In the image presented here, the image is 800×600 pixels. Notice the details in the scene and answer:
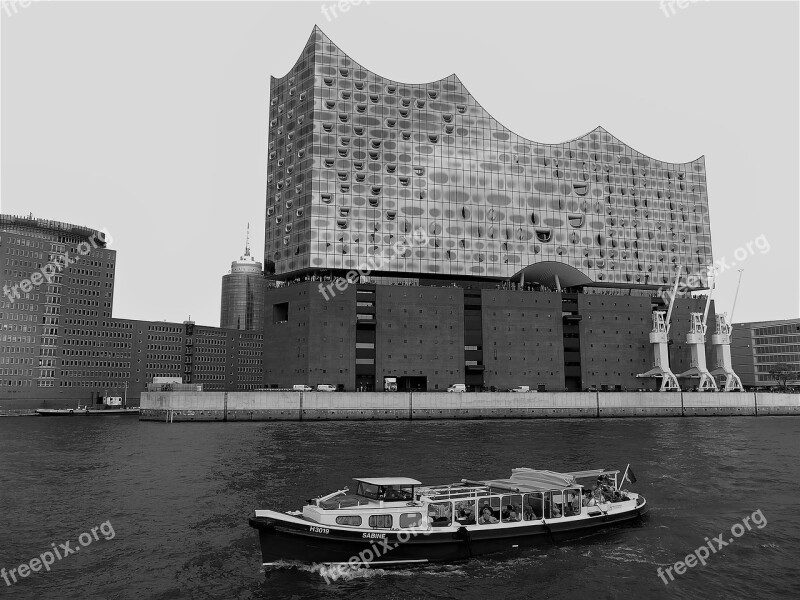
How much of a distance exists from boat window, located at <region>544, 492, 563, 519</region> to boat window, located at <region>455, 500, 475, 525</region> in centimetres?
408

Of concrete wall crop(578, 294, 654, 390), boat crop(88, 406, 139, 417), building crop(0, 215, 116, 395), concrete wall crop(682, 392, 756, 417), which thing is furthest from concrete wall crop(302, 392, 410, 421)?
building crop(0, 215, 116, 395)

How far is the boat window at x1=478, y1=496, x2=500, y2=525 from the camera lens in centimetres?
3212

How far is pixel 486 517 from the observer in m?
32.2

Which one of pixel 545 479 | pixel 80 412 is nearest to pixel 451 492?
pixel 545 479

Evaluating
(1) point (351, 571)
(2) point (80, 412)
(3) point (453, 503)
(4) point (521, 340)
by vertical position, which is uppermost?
(4) point (521, 340)

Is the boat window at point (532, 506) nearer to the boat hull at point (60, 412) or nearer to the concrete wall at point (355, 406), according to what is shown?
the concrete wall at point (355, 406)

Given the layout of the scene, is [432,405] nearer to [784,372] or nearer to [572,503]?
[572,503]

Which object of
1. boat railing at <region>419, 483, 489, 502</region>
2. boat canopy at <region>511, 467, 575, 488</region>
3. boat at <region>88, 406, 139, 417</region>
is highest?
boat canopy at <region>511, 467, 575, 488</region>

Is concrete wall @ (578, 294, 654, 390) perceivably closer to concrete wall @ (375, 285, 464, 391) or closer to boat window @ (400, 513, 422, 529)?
concrete wall @ (375, 285, 464, 391)

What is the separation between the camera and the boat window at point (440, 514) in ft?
103

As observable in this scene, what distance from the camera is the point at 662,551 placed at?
3253 centimetres

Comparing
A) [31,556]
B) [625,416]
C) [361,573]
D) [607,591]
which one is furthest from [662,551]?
[625,416]

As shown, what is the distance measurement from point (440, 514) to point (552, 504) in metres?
6.22

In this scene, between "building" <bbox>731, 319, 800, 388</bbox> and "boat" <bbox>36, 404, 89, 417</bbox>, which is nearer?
"boat" <bbox>36, 404, 89, 417</bbox>
